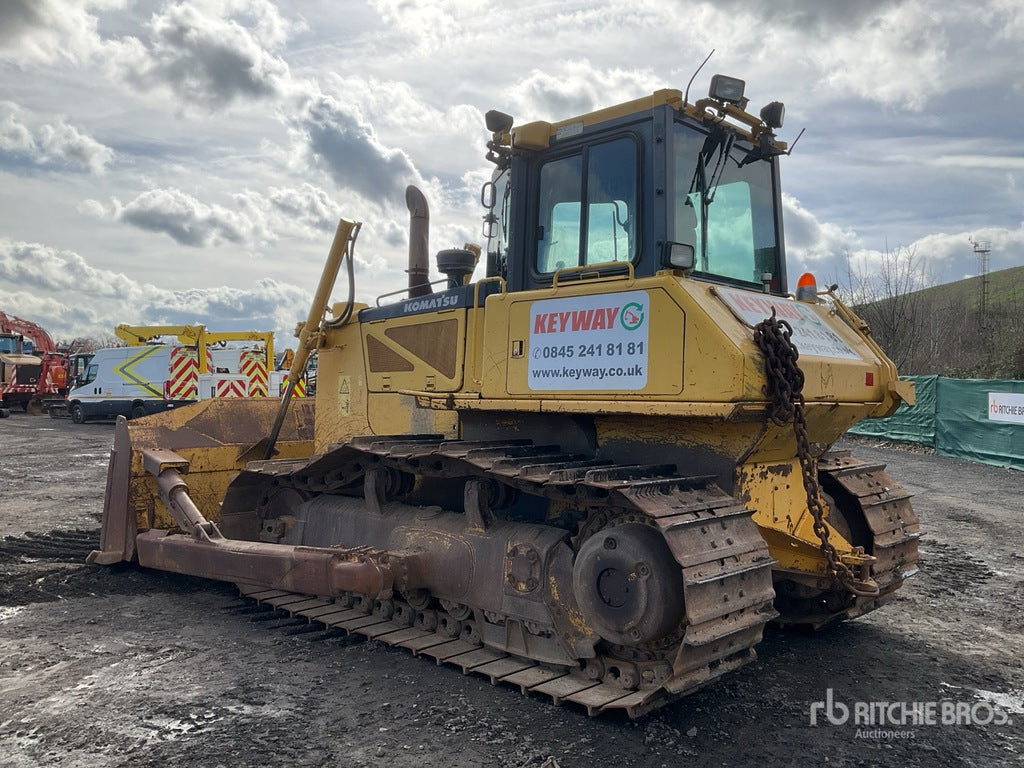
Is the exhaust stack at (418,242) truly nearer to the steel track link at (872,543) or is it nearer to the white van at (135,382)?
the steel track link at (872,543)

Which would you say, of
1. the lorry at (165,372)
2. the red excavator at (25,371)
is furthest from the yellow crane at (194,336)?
the red excavator at (25,371)

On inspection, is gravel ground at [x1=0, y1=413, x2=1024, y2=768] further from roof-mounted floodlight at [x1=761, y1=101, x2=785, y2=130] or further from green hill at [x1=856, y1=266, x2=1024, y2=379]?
green hill at [x1=856, y1=266, x2=1024, y2=379]

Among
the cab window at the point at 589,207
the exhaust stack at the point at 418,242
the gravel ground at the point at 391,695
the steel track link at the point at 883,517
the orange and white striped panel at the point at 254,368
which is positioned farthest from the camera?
the orange and white striped panel at the point at 254,368

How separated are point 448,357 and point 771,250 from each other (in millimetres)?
2373

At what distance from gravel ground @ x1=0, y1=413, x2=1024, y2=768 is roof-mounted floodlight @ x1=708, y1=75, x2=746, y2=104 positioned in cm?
344

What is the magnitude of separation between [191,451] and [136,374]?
1806 centimetres

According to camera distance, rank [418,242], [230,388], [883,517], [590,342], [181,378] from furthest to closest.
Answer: [181,378]
[230,388]
[418,242]
[883,517]
[590,342]

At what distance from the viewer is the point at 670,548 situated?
12.7 ft

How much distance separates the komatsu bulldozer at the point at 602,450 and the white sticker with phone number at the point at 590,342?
0.01 metres

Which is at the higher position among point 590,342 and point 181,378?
point 181,378

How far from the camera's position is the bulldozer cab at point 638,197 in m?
4.83

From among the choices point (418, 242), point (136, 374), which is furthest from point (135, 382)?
point (418, 242)

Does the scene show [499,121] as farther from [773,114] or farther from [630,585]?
[630,585]

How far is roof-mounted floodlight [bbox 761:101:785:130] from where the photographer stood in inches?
218
